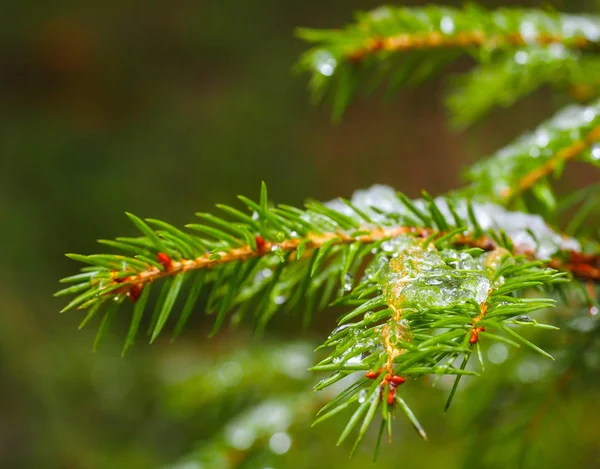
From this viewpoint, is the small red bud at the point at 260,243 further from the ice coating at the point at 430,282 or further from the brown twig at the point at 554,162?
the brown twig at the point at 554,162

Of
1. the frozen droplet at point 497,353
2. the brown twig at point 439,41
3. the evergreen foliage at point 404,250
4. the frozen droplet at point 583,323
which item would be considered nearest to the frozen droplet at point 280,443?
the evergreen foliage at point 404,250

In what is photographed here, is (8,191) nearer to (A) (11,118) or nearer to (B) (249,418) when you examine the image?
(A) (11,118)

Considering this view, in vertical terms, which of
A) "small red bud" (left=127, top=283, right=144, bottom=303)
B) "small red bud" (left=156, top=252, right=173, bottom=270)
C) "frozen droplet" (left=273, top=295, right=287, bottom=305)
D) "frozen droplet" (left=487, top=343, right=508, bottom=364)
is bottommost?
"frozen droplet" (left=487, top=343, right=508, bottom=364)

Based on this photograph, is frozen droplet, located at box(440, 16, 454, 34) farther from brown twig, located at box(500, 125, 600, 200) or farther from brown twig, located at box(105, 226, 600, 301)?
brown twig, located at box(105, 226, 600, 301)

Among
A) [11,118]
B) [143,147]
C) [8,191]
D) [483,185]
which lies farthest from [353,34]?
[11,118]

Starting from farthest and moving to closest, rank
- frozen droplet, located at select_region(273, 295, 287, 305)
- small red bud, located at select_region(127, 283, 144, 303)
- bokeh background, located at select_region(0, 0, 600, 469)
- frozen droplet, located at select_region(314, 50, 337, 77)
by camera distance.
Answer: bokeh background, located at select_region(0, 0, 600, 469) < frozen droplet, located at select_region(314, 50, 337, 77) < frozen droplet, located at select_region(273, 295, 287, 305) < small red bud, located at select_region(127, 283, 144, 303)

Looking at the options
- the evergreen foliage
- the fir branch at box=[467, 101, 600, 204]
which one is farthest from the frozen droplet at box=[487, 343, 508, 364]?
the fir branch at box=[467, 101, 600, 204]

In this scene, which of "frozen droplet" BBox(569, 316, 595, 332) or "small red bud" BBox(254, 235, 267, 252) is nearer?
"small red bud" BBox(254, 235, 267, 252)
